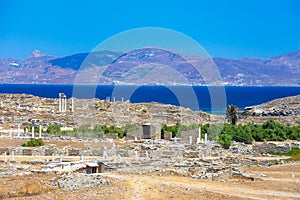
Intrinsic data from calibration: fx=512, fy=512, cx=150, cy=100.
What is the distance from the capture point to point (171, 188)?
22.0 metres

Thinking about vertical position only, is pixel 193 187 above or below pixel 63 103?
below

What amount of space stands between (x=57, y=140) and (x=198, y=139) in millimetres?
11331

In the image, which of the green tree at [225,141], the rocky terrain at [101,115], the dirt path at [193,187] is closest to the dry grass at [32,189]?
the dirt path at [193,187]

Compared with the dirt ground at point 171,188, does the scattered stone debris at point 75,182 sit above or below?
above

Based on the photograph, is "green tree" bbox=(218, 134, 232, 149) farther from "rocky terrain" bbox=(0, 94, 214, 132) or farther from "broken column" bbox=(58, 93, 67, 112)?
"broken column" bbox=(58, 93, 67, 112)

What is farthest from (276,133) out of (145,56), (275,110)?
(145,56)

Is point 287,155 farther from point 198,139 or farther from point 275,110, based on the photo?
point 275,110

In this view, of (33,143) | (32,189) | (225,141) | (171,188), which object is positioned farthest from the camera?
(225,141)

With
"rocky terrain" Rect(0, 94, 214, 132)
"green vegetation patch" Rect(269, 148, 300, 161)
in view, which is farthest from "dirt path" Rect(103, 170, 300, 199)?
"rocky terrain" Rect(0, 94, 214, 132)

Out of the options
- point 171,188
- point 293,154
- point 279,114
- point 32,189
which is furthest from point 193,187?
point 279,114

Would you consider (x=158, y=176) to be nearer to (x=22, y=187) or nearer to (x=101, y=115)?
(x=22, y=187)

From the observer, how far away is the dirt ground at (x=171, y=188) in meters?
20.5

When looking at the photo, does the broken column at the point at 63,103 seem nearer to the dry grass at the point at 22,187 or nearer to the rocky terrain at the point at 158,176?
the rocky terrain at the point at 158,176

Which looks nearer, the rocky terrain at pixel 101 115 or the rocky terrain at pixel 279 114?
the rocky terrain at pixel 101 115
